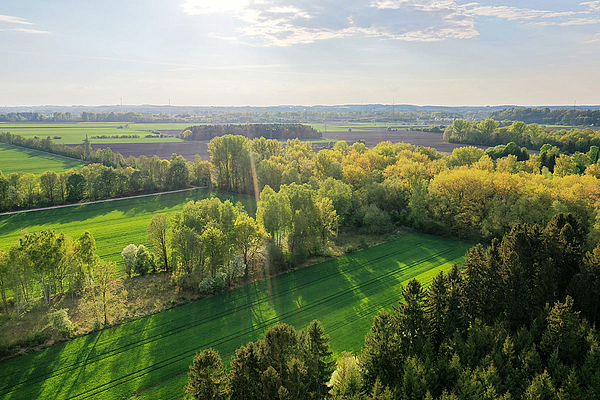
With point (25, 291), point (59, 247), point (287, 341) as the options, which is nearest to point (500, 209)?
point (287, 341)

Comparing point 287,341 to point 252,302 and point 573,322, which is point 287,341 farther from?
point 573,322

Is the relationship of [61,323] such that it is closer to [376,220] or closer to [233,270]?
[233,270]

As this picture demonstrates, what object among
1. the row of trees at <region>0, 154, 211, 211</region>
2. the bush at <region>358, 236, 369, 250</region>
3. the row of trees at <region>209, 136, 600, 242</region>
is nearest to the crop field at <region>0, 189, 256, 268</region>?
the row of trees at <region>0, 154, 211, 211</region>

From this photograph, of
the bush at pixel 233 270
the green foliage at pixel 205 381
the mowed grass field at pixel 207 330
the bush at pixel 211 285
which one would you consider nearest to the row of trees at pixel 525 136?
the mowed grass field at pixel 207 330

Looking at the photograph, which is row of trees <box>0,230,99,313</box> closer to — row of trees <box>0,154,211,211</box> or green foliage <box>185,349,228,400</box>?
green foliage <box>185,349,228,400</box>

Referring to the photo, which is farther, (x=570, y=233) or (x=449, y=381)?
(x=570, y=233)

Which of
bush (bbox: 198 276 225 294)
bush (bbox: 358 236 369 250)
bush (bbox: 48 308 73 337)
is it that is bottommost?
bush (bbox: 358 236 369 250)

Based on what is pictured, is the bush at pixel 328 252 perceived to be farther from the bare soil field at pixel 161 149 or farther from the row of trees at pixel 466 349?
the bare soil field at pixel 161 149
